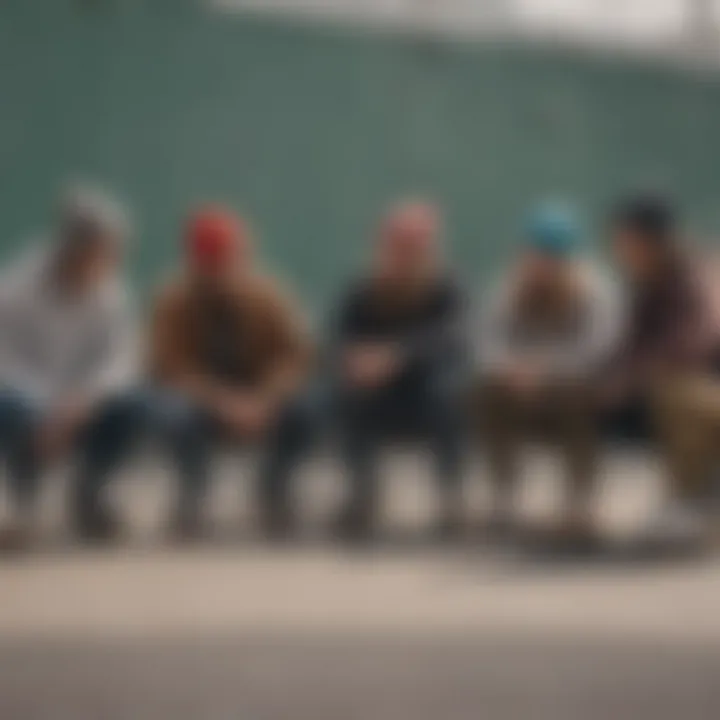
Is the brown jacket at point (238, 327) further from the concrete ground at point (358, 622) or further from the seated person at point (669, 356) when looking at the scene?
the seated person at point (669, 356)

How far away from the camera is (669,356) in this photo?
2.01 metres

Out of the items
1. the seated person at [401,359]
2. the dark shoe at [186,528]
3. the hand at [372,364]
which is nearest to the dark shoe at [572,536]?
the seated person at [401,359]

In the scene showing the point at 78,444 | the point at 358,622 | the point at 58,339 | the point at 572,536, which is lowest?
the point at 358,622

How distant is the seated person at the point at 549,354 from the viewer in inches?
77.3

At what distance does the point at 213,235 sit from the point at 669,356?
0.52m

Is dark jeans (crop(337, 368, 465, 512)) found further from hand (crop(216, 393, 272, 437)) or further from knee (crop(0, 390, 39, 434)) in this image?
knee (crop(0, 390, 39, 434))

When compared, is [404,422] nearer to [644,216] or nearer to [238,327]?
[238,327]

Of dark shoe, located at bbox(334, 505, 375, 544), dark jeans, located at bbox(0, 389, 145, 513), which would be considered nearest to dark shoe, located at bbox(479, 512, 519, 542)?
dark shoe, located at bbox(334, 505, 375, 544)

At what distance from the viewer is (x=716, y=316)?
203cm

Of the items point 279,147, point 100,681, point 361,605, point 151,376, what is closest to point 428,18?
point 279,147

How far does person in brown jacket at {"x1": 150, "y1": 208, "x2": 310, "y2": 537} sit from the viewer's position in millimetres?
1975

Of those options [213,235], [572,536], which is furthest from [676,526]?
[213,235]

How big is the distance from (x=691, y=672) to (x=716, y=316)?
42 cm

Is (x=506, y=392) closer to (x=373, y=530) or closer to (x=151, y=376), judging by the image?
(x=373, y=530)
